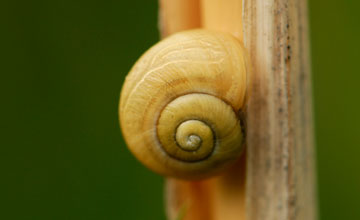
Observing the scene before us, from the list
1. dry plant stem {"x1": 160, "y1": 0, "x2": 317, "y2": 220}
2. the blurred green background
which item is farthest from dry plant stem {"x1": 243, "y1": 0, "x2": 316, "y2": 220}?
the blurred green background

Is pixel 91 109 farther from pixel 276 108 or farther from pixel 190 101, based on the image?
pixel 276 108

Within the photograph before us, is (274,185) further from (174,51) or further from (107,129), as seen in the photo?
(107,129)

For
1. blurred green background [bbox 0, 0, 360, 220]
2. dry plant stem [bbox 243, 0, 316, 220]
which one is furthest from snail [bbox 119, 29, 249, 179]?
blurred green background [bbox 0, 0, 360, 220]

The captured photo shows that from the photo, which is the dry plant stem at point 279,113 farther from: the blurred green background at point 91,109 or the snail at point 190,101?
the blurred green background at point 91,109

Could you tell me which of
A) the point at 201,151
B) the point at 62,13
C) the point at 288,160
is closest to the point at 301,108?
the point at 288,160

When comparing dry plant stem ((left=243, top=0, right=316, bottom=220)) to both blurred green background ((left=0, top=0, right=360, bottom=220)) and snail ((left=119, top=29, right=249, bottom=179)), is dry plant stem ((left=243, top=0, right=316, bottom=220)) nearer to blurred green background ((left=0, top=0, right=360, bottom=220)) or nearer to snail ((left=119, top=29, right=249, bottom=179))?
snail ((left=119, top=29, right=249, bottom=179))

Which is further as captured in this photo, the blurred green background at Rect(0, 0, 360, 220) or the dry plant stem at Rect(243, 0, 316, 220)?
the blurred green background at Rect(0, 0, 360, 220)
